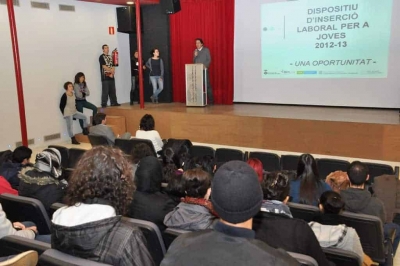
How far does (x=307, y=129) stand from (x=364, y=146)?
32.3 inches

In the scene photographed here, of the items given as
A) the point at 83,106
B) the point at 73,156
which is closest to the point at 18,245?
the point at 73,156

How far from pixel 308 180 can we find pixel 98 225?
6.02ft

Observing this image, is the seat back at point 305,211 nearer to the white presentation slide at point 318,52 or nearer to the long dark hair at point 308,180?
the long dark hair at point 308,180

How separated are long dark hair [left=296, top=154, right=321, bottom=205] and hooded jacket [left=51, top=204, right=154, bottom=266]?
162 cm

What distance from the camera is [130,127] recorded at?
7695 millimetres

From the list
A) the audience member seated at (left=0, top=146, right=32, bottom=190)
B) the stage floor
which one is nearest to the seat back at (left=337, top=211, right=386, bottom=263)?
the audience member seated at (left=0, top=146, right=32, bottom=190)

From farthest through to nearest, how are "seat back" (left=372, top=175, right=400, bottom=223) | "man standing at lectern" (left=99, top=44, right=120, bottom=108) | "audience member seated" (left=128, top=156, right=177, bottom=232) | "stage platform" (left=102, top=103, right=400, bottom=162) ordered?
"man standing at lectern" (left=99, top=44, right=120, bottom=108), "stage platform" (left=102, top=103, right=400, bottom=162), "seat back" (left=372, top=175, right=400, bottom=223), "audience member seated" (left=128, top=156, right=177, bottom=232)

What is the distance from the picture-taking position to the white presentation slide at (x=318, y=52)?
641 centimetres

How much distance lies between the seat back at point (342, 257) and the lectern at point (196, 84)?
579 centimetres

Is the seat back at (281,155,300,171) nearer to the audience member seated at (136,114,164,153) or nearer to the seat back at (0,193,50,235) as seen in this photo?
the audience member seated at (136,114,164,153)

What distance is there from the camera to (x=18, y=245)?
180cm

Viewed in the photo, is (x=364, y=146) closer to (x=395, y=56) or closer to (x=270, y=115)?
(x=270, y=115)

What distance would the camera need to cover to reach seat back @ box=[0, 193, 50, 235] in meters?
2.40

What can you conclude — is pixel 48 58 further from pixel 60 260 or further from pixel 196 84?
pixel 60 260
